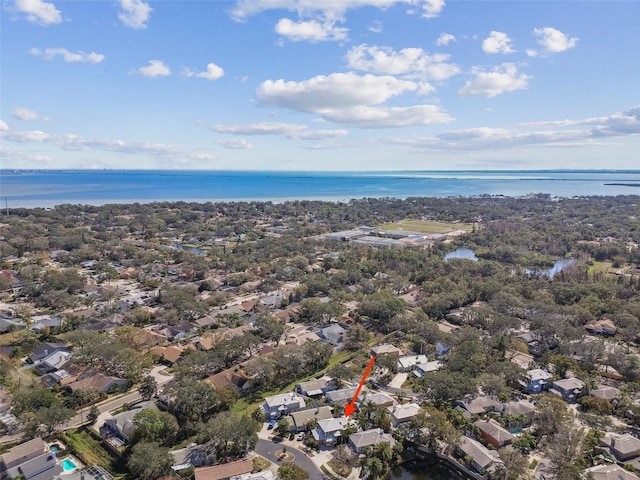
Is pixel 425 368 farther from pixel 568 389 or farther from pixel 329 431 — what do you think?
pixel 329 431

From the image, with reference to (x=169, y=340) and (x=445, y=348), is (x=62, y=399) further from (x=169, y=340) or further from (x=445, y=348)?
(x=445, y=348)

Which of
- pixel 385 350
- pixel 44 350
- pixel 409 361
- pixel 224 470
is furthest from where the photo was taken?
pixel 385 350

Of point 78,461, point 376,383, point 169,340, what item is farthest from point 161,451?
point 169,340

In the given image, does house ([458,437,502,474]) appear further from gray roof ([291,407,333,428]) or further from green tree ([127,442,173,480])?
green tree ([127,442,173,480])

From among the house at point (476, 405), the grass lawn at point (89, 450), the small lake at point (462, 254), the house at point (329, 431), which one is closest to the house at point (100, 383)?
the grass lawn at point (89, 450)

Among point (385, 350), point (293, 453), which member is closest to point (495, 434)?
point (293, 453)

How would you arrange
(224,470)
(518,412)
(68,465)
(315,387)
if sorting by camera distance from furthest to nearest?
(315,387)
(518,412)
(68,465)
(224,470)

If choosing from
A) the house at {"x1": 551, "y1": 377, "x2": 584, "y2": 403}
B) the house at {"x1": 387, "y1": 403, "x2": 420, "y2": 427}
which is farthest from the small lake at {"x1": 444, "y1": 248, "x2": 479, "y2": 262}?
the house at {"x1": 387, "y1": 403, "x2": 420, "y2": 427}

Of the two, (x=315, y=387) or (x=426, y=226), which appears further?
(x=426, y=226)
